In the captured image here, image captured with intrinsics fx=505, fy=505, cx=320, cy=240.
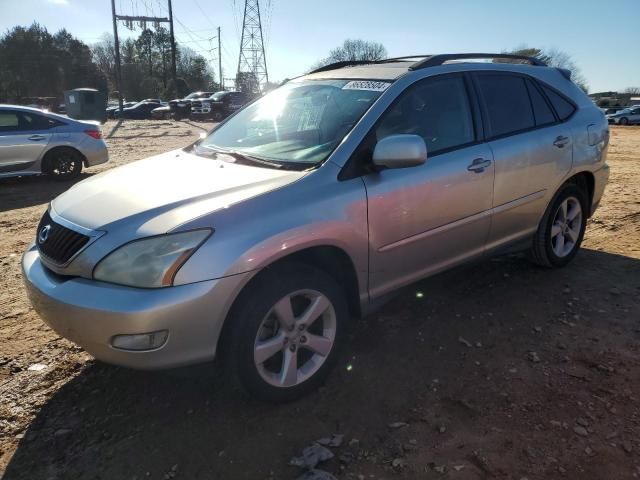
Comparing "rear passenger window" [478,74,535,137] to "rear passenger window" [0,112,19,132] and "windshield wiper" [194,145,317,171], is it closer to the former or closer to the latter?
"windshield wiper" [194,145,317,171]

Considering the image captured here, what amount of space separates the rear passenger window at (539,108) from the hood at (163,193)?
2347 mm

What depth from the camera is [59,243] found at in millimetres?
2607

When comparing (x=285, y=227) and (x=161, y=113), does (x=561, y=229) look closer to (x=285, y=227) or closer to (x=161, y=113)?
(x=285, y=227)

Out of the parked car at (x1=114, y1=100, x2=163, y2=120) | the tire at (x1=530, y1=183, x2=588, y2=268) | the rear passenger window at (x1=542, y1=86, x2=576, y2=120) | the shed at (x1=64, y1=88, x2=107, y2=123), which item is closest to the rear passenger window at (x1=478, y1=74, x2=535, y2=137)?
the rear passenger window at (x1=542, y1=86, x2=576, y2=120)

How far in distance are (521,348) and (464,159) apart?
4.19 ft

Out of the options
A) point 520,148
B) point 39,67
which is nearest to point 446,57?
point 520,148

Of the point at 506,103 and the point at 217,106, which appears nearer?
the point at 506,103

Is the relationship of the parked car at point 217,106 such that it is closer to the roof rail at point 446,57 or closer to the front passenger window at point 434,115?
the roof rail at point 446,57

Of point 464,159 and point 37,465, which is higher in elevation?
point 464,159

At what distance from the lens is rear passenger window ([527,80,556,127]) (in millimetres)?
4023

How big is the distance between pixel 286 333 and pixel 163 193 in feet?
3.24

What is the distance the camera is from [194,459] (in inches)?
93.5

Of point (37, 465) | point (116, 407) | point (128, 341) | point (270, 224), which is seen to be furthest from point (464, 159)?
point (37, 465)

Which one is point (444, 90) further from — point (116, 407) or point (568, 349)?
point (116, 407)
